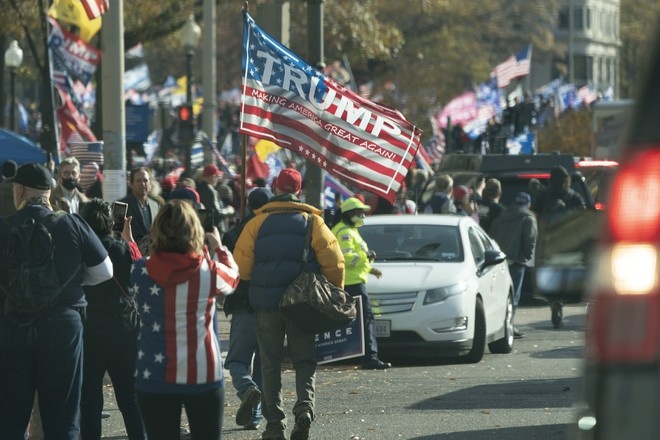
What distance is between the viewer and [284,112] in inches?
512

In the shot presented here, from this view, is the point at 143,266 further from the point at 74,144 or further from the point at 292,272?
the point at 74,144

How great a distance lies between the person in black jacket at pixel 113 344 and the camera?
8.51 metres

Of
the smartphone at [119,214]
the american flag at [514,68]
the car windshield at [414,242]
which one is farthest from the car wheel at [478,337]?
the american flag at [514,68]

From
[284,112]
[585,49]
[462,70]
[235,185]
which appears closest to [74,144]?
[235,185]

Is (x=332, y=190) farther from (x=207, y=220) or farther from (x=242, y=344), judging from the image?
(x=207, y=220)

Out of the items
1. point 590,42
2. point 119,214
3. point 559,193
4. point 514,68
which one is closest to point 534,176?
point 559,193

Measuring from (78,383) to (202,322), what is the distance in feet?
3.90

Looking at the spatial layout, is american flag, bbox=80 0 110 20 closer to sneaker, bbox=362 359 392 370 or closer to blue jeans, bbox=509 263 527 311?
sneaker, bbox=362 359 392 370

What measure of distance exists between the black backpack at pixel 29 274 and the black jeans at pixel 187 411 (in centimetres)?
96

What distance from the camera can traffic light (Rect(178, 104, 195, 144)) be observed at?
Result: 28281mm

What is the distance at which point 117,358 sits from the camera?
851 cm

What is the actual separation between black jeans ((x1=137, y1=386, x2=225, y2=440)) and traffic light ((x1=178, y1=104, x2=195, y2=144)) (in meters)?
21.6

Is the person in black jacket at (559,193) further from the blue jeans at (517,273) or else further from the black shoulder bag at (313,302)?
the black shoulder bag at (313,302)

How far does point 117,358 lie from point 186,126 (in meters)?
20.2
